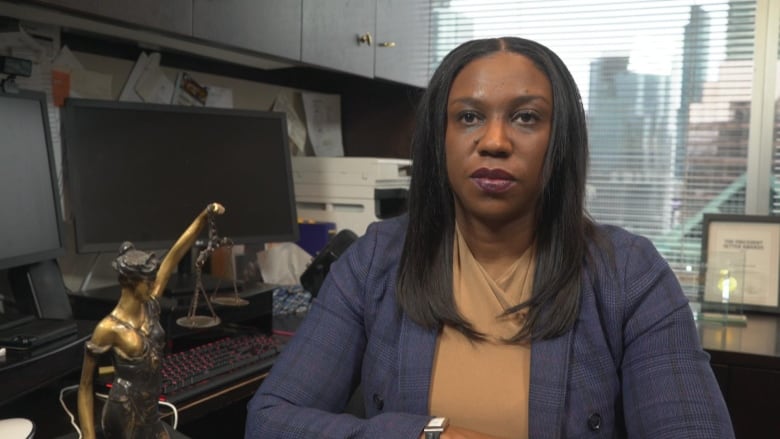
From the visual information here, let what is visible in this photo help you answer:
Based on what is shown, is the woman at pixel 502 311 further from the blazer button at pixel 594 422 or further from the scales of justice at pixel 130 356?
the scales of justice at pixel 130 356

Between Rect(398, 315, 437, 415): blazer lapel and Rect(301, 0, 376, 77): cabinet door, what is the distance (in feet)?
3.50

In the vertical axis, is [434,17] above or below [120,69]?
above

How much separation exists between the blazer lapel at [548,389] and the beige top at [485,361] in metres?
0.01

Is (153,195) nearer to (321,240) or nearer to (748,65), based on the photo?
(321,240)

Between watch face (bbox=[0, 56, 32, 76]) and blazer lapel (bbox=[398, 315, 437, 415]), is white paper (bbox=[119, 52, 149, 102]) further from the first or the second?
blazer lapel (bbox=[398, 315, 437, 415])

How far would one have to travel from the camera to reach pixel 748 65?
2.47 m

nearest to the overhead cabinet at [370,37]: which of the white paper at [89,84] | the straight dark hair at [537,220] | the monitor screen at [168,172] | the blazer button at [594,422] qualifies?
the monitor screen at [168,172]

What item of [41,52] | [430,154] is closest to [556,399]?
[430,154]

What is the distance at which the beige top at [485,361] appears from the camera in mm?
964

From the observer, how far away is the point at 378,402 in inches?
41.3

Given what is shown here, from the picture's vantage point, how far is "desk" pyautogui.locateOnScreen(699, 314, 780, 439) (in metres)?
1.67

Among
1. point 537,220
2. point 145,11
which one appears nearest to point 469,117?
point 537,220

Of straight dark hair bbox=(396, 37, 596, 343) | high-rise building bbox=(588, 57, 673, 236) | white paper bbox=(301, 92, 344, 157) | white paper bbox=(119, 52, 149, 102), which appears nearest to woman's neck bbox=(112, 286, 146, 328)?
straight dark hair bbox=(396, 37, 596, 343)

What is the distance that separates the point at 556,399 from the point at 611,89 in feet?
6.58
